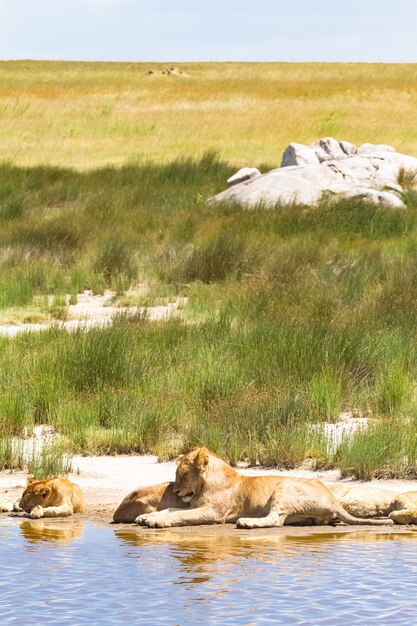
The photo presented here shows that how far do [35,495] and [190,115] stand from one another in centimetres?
4734

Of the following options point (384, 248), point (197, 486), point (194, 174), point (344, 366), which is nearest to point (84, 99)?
point (194, 174)

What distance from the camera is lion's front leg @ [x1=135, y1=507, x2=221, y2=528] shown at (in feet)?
26.9

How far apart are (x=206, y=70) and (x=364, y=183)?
70406mm

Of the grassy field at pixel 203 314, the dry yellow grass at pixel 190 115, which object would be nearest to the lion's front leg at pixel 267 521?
the grassy field at pixel 203 314

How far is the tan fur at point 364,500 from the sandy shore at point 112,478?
0.60m

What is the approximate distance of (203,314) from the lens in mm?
16672

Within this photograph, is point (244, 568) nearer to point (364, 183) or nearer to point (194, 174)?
point (364, 183)

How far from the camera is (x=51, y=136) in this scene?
4828cm

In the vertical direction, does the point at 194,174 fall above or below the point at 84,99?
below

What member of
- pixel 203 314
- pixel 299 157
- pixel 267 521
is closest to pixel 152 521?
pixel 267 521

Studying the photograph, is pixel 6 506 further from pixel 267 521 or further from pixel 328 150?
pixel 328 150

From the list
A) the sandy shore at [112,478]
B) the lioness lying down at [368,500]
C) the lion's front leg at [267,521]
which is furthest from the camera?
the sandy shore at [112,478]

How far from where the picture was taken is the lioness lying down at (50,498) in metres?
8.48

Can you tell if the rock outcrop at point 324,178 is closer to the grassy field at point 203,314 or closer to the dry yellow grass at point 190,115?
the grassy field at point 203,314
